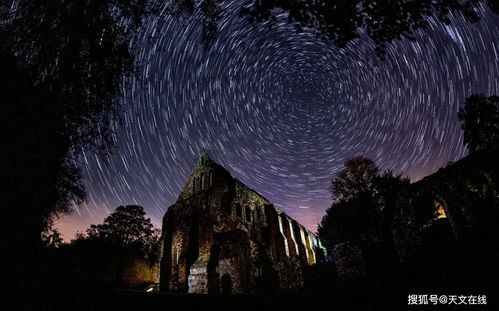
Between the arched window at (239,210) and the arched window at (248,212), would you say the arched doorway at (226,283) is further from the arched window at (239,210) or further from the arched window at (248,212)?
the arched window at (248,212)

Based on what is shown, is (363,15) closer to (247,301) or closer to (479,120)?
(247,301)

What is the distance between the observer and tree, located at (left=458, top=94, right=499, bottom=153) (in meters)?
20.2

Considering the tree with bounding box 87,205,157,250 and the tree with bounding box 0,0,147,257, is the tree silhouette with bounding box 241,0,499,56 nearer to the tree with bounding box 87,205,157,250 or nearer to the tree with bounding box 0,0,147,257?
the tree with bounding box 0,0,147,257

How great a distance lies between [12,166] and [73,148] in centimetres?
270

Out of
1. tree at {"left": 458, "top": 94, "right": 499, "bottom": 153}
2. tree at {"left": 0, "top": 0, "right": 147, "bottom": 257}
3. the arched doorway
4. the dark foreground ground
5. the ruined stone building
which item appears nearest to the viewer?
the dark foreground ground

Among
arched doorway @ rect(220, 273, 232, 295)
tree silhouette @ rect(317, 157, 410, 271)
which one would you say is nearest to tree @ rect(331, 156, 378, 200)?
tree silhouette @ rect(317, 157, 410, 271)

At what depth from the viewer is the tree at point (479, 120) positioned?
20.2 meters

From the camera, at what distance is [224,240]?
47.8 feet

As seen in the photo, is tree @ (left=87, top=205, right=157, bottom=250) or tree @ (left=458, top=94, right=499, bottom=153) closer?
tree @ (left=458, top=94, right=499, bottom=153)

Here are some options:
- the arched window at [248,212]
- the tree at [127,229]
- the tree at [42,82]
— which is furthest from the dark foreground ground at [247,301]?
the tree at [127,229]

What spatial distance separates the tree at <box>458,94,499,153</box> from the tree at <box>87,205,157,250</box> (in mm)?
51510

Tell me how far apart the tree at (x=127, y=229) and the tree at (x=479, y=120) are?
169ft

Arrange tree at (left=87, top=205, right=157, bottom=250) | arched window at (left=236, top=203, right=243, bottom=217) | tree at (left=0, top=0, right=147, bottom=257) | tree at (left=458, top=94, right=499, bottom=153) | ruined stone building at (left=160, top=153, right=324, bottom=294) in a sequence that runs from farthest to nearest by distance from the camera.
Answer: tree at (left=87, top=205, right=157, bottom=250)
arched window at (left=236, top=203, right=243, bottom=217)
tree at (left=458, top=94, right=499, bottom=153)
ruined stone building at (left=160, top=153, right=324, bottom=294)
tree at (left=0, top=0, right=147, bottom=257)

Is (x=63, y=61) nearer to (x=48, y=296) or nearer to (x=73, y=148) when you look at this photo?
(x=73, y=148)
